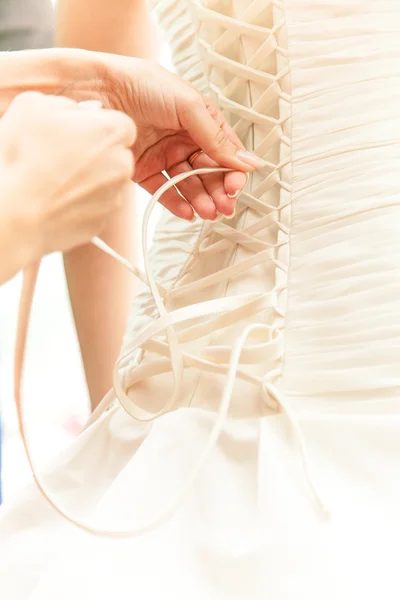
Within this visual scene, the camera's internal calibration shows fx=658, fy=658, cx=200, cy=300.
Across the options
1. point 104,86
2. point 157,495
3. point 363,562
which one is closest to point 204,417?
point 157,495

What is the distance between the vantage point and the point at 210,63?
74 cm

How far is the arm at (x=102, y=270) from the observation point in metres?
0.91

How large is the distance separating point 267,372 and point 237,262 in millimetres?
136

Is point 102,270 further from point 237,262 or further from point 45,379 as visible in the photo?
point 45,379

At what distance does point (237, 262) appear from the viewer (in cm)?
67

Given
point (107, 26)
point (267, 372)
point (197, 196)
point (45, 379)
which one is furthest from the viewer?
point (45, 379)

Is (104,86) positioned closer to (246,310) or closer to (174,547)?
(246,310)

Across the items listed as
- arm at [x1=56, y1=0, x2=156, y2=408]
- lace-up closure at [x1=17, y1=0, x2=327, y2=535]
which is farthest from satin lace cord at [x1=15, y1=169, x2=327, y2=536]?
Answer: arm at [x1=56, y1=0, x2=156, y2=408]

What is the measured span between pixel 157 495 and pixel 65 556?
84 millimetres

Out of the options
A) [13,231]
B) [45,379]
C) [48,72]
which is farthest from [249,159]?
[45,379]

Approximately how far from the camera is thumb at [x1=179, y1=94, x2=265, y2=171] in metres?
0.65

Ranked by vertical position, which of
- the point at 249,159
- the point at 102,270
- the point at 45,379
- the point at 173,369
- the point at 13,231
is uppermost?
the point at 13,231

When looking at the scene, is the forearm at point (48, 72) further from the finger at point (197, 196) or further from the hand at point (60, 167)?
the hand at point (60, 167)

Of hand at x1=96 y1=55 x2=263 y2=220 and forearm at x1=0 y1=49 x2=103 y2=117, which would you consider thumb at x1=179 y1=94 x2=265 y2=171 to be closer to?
hand at x1=96 y1=55 x2=263 y2=220
